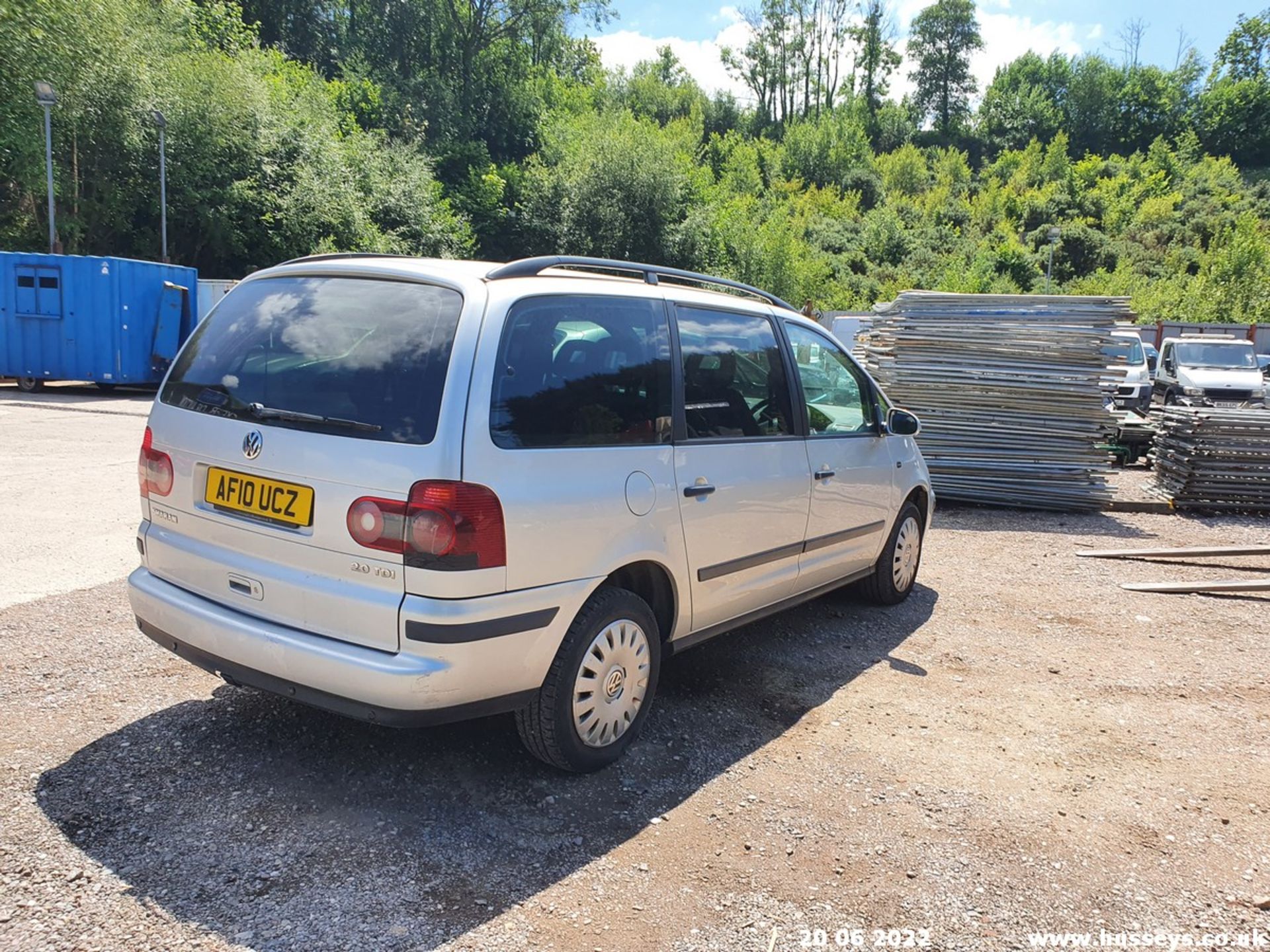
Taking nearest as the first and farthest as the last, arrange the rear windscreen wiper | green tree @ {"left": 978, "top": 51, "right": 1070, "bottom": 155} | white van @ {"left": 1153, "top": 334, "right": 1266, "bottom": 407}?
the rear windscreen wiper < white van @ {"left": 1153, "top": 334, "right": 1266, "bottom": 407} < green tree @ {"left": 978, "top": 51, "right": 1070, "bottom": 155}

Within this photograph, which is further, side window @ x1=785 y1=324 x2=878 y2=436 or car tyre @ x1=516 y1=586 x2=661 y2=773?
side window @ x1=785 y1=324 x2=878 y2=436

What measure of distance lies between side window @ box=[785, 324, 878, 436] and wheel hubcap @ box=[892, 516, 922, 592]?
2.99 ft

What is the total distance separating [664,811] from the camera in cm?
324

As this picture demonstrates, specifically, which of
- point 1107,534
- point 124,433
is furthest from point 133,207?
point 1107,534

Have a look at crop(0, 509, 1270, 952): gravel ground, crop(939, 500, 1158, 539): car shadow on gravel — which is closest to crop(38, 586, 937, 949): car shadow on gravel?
crop(0, 509, 1270, 952): gravel ground

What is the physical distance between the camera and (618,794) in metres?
3.33

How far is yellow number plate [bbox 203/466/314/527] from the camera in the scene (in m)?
2.97

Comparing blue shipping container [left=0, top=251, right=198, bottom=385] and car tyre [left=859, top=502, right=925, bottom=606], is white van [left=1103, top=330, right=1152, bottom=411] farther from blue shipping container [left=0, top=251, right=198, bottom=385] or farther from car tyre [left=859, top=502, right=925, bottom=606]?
blue shipping container [left=0, top=251, right=198, bottom=385]

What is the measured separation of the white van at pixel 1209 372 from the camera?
18344 millimetres

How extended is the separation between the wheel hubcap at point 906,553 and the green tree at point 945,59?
93438 mm

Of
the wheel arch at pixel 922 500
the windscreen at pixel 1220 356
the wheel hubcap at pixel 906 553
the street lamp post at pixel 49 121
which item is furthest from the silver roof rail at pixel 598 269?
the windscreen at pixel 1220 356

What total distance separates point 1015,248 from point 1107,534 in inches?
1589

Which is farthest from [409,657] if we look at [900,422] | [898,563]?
[898,563]

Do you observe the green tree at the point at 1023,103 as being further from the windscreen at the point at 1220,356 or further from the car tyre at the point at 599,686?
the car tyre at the point at 599,686
